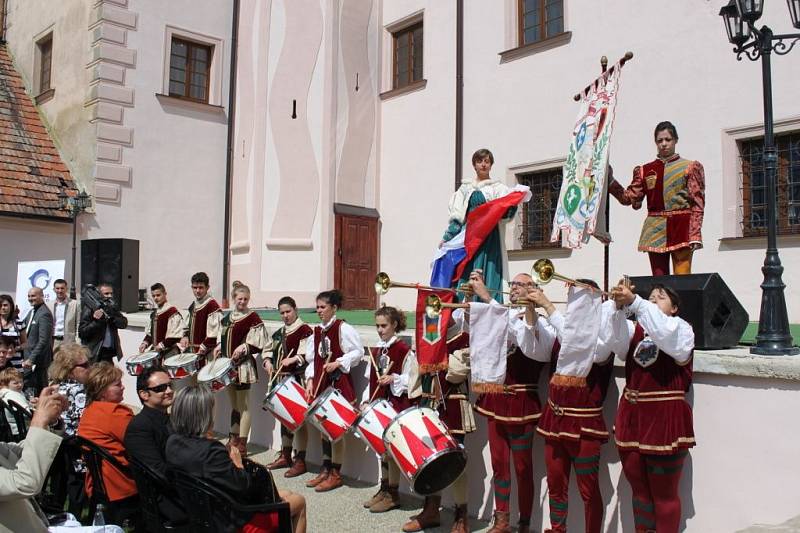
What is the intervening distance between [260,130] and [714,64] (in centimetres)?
808

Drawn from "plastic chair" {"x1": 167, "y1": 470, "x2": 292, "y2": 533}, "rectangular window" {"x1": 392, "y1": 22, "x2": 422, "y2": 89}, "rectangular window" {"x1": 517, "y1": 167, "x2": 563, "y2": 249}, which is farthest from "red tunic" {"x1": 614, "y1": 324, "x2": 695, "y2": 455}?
"rectangular window" {"x1": 392, "y1": 22, "x2": 422, "y2": 89}

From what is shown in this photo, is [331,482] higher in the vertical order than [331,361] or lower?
lower

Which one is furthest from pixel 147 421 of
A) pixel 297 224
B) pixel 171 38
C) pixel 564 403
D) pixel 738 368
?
pixel 171 38

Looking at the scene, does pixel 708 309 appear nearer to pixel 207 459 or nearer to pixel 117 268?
pixel 207 459

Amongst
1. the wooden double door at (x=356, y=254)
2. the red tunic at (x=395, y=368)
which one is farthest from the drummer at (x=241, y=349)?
the wooden double door at (x=356, y=254)

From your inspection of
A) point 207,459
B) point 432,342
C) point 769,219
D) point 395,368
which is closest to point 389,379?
point 395,368

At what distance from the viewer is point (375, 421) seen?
5.44 metres

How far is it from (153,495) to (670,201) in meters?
4.07

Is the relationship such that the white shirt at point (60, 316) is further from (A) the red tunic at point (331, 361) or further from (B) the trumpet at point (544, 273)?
(B) the trumpet at point (544, 273)

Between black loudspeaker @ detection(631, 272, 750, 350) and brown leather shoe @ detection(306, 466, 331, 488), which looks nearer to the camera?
black loudspeaker @ detection(631, 272, 750, 350)

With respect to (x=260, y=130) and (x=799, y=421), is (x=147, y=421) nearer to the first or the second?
(x=799, y=421)

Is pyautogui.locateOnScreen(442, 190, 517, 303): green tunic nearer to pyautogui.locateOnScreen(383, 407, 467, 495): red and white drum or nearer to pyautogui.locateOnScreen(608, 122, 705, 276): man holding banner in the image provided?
pyautogui.locateOnScreen(608, 122, 705, 276): man holding banner

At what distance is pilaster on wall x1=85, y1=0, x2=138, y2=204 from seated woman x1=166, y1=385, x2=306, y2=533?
11457 millimetres

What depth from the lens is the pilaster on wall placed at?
564 inches
